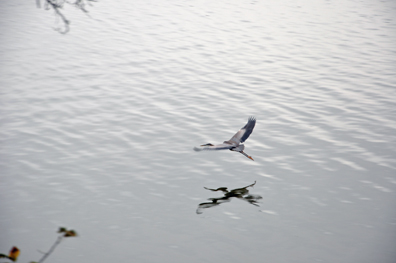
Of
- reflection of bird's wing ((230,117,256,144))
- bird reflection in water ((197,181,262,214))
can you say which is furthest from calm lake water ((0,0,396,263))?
reflection of bird's wing ((230,117,256,144))

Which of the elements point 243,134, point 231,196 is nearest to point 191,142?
point 243,134

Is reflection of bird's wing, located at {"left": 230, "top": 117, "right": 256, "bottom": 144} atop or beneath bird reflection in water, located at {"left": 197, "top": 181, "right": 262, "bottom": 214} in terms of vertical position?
atop

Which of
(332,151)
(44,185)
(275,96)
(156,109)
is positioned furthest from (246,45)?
(44,185)

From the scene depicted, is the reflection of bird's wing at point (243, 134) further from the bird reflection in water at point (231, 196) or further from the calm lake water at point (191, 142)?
the bird reflection in water at point (231, 196)

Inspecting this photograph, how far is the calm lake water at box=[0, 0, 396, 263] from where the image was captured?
29.7 feet

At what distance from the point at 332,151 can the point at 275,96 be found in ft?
14.0

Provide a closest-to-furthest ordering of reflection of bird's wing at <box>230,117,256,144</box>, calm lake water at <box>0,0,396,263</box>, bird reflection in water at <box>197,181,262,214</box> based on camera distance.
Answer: calm lake water at <box>0,0,396,263</box>
bird reflection in water at <box>197,181,262,214</box>
reflection of bird's wing at <box>230,117,256,144</box>

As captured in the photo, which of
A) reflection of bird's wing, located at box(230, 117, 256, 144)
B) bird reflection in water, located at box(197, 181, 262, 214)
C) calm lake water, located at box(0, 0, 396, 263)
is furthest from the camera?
reflection of bird's wing, located at box(230, 117, 256, 144)

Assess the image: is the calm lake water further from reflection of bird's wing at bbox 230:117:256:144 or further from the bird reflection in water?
reflection of bird's wing at bbox 230:117:256:144

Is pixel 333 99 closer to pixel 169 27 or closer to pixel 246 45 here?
pixel 246 45

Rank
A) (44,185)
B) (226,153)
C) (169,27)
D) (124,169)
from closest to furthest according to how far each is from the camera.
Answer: (44,185), (124,169), (226,153), (169,27)

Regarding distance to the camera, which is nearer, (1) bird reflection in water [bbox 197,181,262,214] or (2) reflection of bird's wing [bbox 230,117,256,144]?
(1) bird reflection in water [bbox 197,181,262,214]

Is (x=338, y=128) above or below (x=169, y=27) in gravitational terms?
below

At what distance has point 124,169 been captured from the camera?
447 inches
